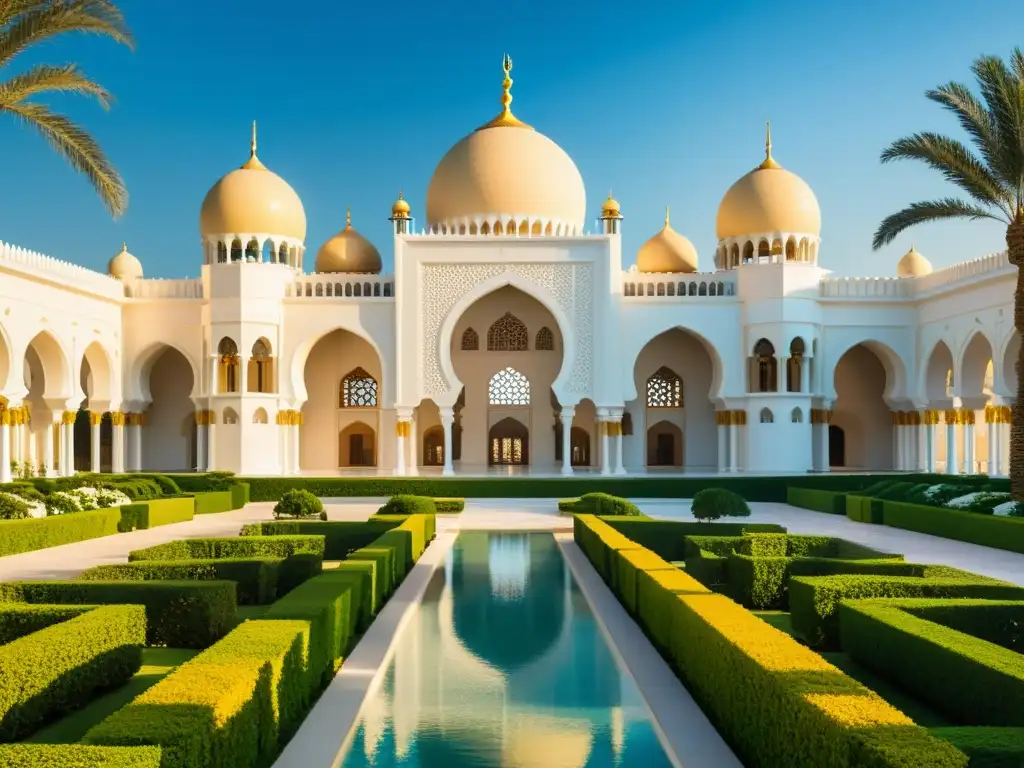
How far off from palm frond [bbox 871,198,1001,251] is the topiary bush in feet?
33.0

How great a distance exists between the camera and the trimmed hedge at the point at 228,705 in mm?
3910

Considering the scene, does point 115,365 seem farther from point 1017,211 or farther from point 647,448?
point 1017,211

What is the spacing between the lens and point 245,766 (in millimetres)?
4590

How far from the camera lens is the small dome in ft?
105

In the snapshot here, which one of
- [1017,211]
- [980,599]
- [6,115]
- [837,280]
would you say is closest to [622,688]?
[980,599]

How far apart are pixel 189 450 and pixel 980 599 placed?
2427 centimetres

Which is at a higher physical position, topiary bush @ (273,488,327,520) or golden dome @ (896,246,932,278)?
golden dome @ (896,246,932,278)

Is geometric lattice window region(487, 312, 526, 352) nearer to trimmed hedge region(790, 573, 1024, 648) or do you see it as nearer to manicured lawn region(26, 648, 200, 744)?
trimmed hedge region(790, 573, 1024, 648)

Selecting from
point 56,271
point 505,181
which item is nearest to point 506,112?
point 505,181

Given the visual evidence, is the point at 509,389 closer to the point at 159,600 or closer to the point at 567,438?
the point at 567,438

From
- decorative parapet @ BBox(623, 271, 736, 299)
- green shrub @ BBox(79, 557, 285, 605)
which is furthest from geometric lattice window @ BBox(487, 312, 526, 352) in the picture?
green shrub @ BBox(79, 557, 285, 605)

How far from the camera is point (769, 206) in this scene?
2709 cm

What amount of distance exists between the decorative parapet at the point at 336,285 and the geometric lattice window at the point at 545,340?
432cm

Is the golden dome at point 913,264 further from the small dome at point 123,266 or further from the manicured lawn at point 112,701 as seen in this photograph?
the manicured lawn at point 112,701
